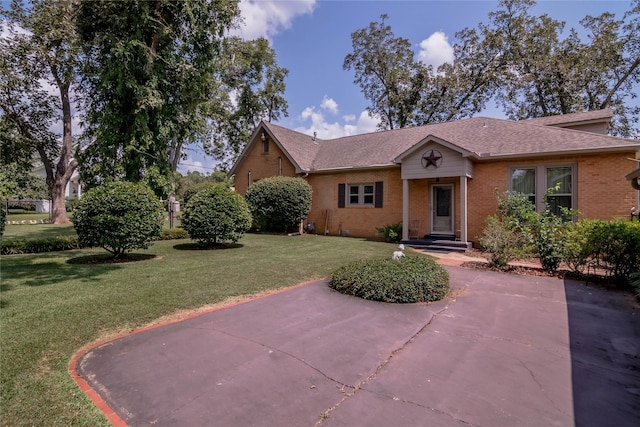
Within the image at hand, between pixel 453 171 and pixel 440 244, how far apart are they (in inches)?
115

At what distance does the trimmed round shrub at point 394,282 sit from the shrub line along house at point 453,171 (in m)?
5.75

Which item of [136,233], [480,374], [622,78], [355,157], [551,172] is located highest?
[622,78]

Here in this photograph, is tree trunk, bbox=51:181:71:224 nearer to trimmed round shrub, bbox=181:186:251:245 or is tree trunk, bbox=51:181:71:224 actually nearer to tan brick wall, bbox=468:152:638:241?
trimmed round shrub, bbox=181:186:251:245

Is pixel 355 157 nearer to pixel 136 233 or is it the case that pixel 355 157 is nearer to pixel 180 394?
pixel 136 233

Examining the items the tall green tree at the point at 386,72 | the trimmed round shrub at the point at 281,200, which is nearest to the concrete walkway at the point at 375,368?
the trimmed round shrub at the point at 281,200

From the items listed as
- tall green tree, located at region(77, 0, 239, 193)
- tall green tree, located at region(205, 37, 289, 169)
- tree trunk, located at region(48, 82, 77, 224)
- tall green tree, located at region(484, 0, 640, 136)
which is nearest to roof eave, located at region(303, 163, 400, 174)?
tall green tree, located at region(77, 0, 239, 193)

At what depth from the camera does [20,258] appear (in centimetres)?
964

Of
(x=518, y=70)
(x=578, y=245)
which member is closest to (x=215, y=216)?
(x=578, y=245)

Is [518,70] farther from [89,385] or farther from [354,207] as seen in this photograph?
[89,385]

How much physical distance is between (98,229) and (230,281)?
4369 millimetres

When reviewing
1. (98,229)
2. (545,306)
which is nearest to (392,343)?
(545,306)

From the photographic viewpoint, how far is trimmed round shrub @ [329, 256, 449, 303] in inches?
226

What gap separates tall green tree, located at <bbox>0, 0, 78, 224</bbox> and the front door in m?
15.0

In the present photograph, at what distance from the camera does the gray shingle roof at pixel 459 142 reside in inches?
441
